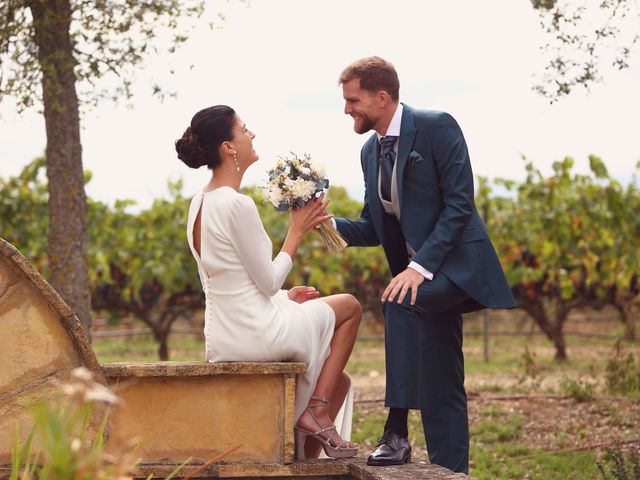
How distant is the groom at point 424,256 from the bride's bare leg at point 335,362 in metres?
0.17

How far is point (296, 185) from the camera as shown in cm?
446

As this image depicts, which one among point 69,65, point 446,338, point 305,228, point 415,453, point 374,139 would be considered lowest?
point 415,453

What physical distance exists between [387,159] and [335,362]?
924mm

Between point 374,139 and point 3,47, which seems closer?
point 374,139

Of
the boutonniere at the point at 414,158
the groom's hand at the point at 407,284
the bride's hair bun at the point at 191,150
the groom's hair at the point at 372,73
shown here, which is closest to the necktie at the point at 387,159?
the boutonniere at the point at 414,158

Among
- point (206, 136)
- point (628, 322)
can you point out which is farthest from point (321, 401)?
point (628, 322)

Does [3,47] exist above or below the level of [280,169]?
above

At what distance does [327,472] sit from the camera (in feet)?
14.3

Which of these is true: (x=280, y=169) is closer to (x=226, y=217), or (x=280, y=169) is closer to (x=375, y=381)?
(x=226, y=217)

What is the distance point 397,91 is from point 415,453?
324 centimetres

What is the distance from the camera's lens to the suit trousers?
4430 millimetres

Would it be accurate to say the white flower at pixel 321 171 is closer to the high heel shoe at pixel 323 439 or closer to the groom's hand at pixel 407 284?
the groom's hand at pixel 407 284

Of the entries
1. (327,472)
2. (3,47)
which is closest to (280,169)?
(327,472)

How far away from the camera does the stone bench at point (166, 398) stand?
421cm
